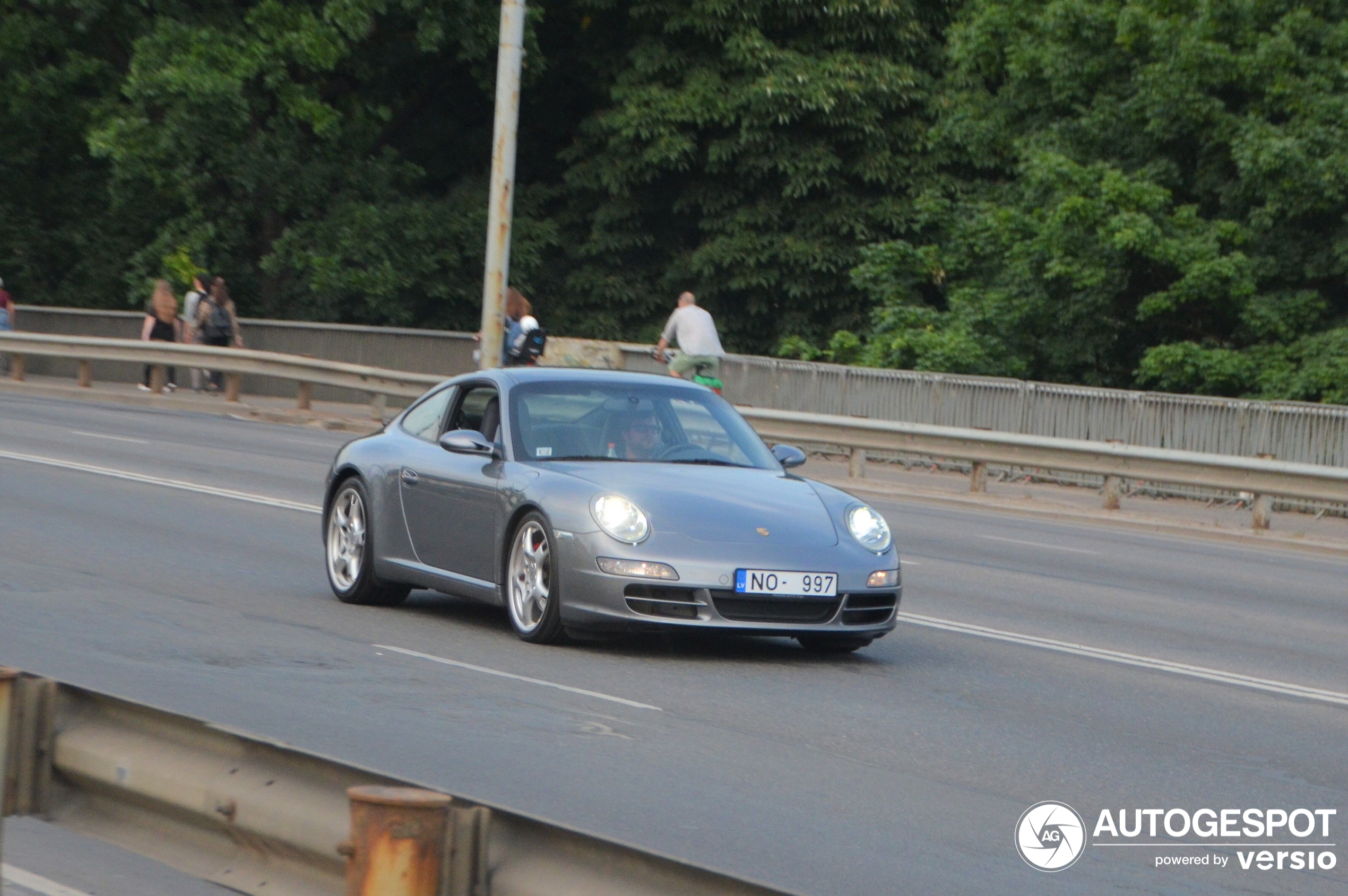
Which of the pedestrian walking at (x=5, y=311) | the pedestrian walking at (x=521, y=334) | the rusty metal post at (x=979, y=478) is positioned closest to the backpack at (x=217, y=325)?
the pedestrian walking at (x=5, y=311)

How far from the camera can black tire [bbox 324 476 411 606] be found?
1077cm

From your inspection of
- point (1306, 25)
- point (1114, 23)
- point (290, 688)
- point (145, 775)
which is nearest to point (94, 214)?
point (1114, 23)

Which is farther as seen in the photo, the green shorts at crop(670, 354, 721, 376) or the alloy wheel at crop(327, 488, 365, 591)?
the green shorts at crop(670, 354, 721, 376)

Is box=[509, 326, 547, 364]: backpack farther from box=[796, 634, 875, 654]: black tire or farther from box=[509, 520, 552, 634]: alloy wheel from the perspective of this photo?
box=[509, 520, 552, 634]: alloy wheel

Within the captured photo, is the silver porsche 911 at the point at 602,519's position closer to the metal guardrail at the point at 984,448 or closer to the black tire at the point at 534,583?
the black tire at the point at 534,583

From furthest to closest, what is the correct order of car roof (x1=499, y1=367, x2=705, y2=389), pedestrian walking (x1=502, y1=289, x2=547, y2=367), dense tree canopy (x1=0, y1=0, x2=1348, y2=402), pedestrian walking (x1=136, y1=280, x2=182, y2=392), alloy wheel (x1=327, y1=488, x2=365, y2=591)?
dense tree canopy (x1=0, y1=0, x2=1348, y2=402), pedestrian walking (x1=136, y1=280, x2=182, y2=392), pedestrian walking (x1=502, y1=289, x2=547, y2=367), alloy wheel (x1=327, y1=488, x2=365, y2=591), car roof (x1=499, y1=367, x2=705, y2=389)

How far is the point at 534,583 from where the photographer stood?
9.48m

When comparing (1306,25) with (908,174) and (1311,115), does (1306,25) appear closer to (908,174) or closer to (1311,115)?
(1311,115)

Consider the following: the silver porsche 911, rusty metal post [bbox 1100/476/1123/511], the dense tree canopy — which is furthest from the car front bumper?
the dense tree canopy

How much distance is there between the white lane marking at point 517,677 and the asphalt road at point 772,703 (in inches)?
2.2

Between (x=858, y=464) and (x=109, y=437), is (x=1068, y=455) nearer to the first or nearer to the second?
(x=858, y=464)

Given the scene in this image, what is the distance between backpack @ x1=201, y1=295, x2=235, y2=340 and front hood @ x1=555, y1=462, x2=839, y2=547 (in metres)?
22.1

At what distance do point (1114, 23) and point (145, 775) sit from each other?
30708mm

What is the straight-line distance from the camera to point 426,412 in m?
11.0
